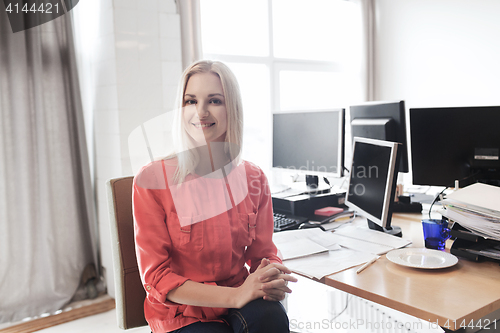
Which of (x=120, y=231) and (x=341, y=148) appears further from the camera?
(x=341, y=148)

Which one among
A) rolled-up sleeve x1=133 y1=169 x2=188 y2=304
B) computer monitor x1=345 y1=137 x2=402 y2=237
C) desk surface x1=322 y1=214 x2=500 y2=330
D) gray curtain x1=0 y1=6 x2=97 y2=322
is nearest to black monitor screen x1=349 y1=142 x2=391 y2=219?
computer monitor x1=345 y1=137 x2=402 y2=237

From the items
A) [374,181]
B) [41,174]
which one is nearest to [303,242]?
[374,181]

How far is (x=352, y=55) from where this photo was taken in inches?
162

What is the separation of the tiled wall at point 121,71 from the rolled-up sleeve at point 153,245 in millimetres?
1391

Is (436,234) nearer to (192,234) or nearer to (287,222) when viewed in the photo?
(287,222)

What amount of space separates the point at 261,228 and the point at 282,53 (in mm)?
2608

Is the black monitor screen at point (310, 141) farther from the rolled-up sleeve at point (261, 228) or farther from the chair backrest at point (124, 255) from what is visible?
the chair backrest at point (124, 255)

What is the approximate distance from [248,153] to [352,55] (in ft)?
5.33

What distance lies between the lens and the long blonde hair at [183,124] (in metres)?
1.27

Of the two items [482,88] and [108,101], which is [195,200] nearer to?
[108,101]

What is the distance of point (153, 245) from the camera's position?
1130mm

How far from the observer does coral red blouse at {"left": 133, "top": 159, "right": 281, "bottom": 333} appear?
1133mm

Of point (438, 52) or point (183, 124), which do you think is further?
point (438, 52)

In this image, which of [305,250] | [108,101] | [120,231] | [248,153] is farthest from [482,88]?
[120,231]
